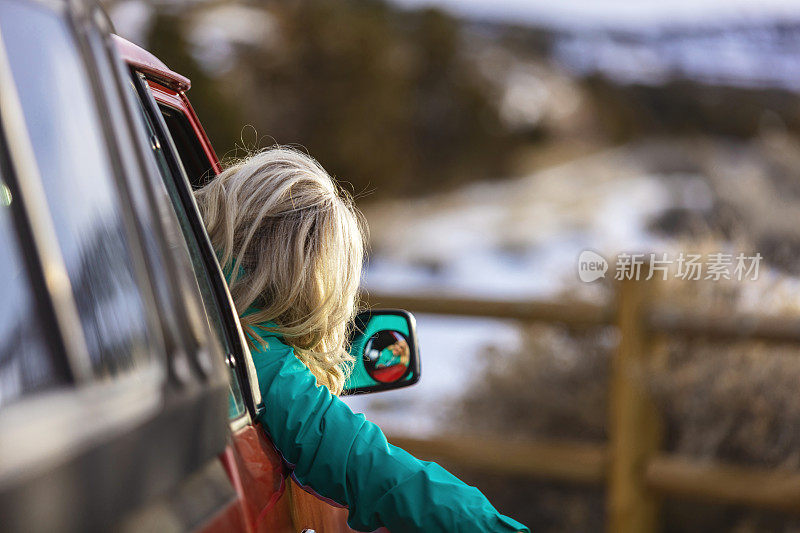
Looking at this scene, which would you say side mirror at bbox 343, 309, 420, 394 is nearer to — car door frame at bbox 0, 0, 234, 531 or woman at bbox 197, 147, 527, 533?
woman at bbox 197, 147, 527, 533

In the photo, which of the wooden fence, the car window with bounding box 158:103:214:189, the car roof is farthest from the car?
the wooden fence

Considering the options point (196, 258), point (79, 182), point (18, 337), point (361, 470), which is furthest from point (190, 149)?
point (18, 337)

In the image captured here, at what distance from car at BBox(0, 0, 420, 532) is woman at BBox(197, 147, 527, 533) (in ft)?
1.06

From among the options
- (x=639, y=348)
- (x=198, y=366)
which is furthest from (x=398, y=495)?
(x=639, y=348)

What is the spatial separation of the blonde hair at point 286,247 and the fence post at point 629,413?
2.41 m

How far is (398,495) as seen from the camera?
4.15ft

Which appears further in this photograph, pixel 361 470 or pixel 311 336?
pixel 311 336

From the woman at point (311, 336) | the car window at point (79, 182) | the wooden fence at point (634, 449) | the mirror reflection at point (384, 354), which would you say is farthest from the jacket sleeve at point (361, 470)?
the wooden fence at point (634, 449)

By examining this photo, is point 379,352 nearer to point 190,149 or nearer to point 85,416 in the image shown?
point 190,149

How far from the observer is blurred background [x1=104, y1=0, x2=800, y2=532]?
12.7ft

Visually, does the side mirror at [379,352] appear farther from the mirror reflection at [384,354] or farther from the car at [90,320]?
the car at [90,320]

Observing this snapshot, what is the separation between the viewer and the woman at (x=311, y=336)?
1268 millimetres

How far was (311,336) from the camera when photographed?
150 centimetres

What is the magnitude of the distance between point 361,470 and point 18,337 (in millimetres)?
704
